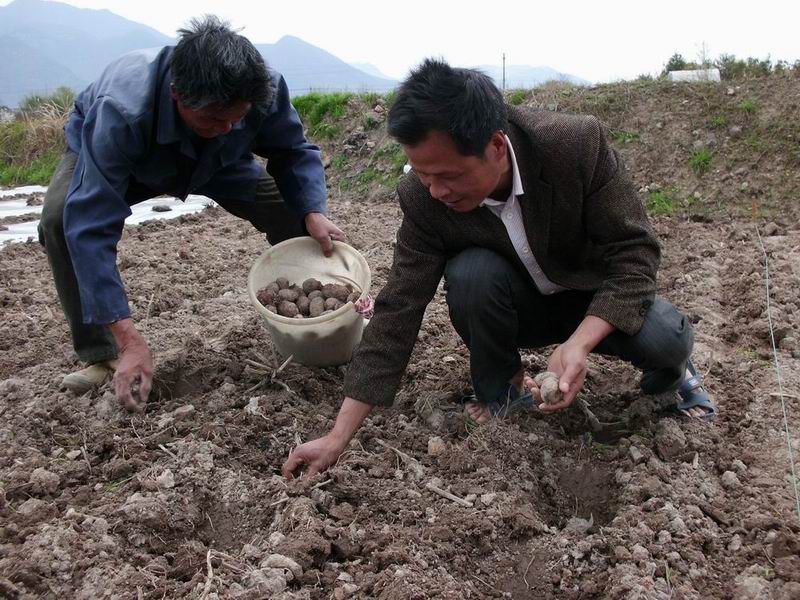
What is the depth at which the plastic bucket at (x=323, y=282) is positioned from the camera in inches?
99.0

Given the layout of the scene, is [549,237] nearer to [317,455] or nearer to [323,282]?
[317,455]

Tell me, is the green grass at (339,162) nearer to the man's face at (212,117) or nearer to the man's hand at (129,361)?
the man's face at (212,117)

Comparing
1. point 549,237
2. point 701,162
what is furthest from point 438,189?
point 701,162

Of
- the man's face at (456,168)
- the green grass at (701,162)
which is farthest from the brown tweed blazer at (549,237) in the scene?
the green grass at (701,162)

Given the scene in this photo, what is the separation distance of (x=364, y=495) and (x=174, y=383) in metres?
1.09

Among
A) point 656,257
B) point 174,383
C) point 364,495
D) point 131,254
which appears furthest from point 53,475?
point 131,254

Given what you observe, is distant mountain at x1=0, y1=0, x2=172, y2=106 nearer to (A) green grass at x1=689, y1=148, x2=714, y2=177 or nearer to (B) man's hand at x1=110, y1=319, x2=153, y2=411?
(A) green grass at x1=689, y1=148, x2=714, y2=177

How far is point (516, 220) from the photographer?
1903 mm

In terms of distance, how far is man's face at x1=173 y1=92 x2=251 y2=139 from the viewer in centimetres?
217

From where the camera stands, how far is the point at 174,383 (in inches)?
103

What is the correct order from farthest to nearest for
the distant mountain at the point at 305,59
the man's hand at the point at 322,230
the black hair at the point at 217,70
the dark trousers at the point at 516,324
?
the distant mountain at the point at 305,59 < the man's hand at the point at 322,230 < the black hair at the point at 217,70 < the dark trousers at the point at 516,324

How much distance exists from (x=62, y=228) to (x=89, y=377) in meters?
0.55

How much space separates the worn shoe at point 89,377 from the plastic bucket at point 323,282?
608 mm

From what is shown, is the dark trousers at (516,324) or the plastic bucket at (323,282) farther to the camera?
the plastic bucket at (323,282)
